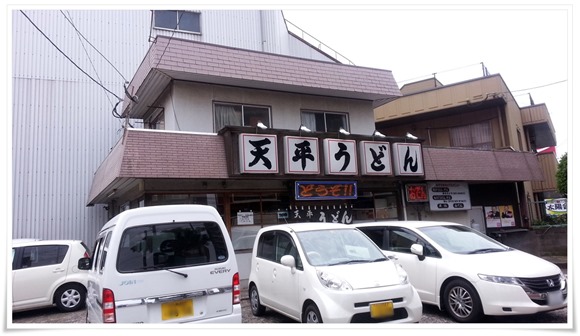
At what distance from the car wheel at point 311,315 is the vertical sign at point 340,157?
557 centimetres

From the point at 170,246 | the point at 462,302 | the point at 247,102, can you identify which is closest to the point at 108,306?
the point at 170,246

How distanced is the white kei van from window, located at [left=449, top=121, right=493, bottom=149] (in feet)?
46.7

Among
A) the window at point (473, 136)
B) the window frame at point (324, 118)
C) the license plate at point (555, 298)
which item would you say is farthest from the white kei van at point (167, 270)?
the window at point (473, 136)

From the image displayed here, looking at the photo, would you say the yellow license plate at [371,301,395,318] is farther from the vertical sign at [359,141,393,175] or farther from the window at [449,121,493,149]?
the window at [449,121,493,149]

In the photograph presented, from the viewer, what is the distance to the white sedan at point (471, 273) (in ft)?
19.3

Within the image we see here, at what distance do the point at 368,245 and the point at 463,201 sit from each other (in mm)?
9179

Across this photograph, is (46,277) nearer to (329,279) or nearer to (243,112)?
(243,112)

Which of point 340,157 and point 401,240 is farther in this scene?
point 340,157

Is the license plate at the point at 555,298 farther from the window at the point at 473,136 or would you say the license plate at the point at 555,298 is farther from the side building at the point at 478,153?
the window at the point at 473,136

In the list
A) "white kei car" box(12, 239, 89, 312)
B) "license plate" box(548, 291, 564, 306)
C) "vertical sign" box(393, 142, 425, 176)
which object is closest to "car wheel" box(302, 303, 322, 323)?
"license plate" box(548, 291, 564, 306)

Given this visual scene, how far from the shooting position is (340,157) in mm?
11180

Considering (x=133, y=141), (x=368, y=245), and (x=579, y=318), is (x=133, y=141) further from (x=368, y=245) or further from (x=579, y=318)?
(x=579, y=318)

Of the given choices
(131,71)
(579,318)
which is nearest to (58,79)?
(131,71)

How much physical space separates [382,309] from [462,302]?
1736 mm
